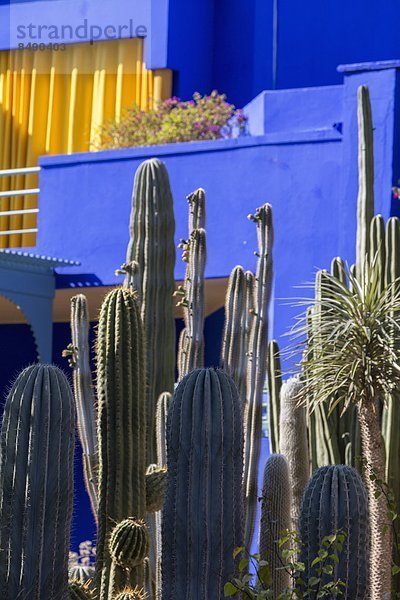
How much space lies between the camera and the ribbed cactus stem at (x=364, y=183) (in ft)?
32.3

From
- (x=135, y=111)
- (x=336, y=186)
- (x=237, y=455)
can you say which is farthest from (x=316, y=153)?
(x=237, y=455)

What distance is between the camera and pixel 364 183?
10422 mm

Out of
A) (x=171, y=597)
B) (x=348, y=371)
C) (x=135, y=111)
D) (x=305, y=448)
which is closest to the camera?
(x=171, y=597)

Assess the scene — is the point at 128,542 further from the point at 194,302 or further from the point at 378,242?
the point at 378,242

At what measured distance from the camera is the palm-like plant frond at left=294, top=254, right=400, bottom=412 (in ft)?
27.5

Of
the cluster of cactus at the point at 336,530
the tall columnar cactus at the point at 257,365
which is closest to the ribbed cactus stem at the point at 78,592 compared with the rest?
the cluster of cactus at the point at 336,530

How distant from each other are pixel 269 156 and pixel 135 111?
7.49 ft

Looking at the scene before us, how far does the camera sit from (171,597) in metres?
6.10

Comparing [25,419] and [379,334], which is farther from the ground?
[379,334]

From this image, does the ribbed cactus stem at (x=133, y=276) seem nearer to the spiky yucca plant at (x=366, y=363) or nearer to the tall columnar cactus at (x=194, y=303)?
the tall columnar cactus at (x=194, y=303)

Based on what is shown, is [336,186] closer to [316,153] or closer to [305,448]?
[316,153]

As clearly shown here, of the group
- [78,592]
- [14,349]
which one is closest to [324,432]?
[78,592]

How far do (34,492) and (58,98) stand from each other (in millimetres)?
12164

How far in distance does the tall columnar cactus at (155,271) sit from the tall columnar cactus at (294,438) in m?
0.75
